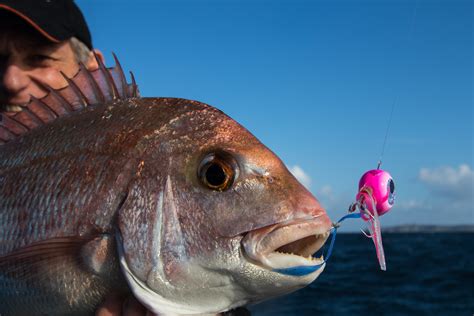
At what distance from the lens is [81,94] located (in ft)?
10.1

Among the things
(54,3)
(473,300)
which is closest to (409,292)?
(473,300)

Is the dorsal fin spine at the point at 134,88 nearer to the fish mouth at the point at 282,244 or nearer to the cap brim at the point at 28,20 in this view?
the fish mouth at the point at 282,244

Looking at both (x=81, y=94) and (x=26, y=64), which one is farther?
(x=26, y=64)

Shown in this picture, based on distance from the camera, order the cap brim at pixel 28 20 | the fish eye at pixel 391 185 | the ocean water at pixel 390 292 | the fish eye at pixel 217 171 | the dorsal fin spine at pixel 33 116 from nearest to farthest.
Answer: the fish eye at pixel 217 171
the fish eye at pixel 391 185
the dorsal fin spine at pixel 33 116
the cap brim at pixel 28 20
the ocean water at pixel 390 292

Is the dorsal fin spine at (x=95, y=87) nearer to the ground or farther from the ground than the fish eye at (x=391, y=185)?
farther from the ground

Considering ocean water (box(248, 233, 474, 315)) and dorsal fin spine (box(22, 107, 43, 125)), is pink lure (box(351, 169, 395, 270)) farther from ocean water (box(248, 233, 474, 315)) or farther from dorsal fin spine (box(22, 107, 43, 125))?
ocean water (box(248, 233, 474, 315))

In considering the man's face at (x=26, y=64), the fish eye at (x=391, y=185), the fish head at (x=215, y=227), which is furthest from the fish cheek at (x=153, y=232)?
the man's face at (x=26, y=64)

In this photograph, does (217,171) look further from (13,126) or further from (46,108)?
(13,126)

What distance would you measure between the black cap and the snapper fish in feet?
5.47

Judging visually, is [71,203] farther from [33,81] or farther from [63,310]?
[33,81]

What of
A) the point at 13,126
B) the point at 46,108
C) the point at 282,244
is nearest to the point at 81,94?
the point at 46,108

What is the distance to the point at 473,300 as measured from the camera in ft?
67.4

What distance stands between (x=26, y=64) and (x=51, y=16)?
452 millimetres

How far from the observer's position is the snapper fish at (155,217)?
7.62 ft
